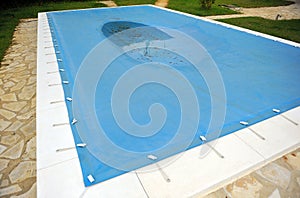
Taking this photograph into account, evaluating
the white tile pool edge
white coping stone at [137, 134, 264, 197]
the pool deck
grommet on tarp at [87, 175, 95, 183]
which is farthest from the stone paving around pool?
white coping stone at [137, 134, 264, 197]

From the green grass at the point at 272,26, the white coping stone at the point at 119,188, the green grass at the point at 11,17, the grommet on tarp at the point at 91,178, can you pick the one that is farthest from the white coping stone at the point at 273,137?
the green grass at the point at 11,17

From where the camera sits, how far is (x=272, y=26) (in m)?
7.93

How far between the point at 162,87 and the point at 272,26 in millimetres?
6363

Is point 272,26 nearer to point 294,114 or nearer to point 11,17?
point 294,114

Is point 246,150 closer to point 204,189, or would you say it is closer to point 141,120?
point 204,189

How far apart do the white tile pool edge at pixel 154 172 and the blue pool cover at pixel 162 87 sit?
0.41ft

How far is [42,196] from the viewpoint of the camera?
6.55 ft

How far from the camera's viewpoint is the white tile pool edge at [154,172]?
2.06 m

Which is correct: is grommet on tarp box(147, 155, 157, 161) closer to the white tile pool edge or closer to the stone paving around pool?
the white tile pool edge

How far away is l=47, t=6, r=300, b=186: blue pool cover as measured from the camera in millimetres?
2770

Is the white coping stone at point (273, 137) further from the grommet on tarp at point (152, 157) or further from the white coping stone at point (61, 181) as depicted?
the white coping stone at point (61, 181)

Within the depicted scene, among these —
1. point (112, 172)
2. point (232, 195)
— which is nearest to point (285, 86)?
point (232, 195)

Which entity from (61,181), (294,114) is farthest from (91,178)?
(294,114)

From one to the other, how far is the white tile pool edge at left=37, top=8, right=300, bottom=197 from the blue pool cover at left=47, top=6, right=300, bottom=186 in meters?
0.13
